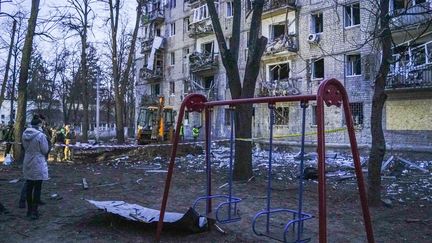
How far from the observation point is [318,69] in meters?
26.5

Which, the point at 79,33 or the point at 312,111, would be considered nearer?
the point at 312,111

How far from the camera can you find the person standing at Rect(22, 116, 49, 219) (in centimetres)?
768

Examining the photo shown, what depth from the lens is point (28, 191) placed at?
25.7ft

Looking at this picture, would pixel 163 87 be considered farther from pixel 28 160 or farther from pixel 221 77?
pixel 28 160

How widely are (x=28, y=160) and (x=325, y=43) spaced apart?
20.9m

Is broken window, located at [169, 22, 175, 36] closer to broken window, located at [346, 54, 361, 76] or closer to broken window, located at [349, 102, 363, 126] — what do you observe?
broken window, located at [346, 54, 361, 76]

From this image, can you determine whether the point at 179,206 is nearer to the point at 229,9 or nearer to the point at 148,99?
the point at 229,9

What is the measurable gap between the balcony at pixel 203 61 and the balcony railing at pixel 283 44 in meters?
6.06

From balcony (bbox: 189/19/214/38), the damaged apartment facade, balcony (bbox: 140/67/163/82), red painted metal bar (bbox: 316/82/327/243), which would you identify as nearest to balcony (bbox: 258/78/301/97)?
the damaged apartment facade

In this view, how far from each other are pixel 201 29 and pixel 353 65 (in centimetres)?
1418

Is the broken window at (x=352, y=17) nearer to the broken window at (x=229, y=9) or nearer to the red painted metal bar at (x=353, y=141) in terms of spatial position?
the broken window at (x=229, y=9)

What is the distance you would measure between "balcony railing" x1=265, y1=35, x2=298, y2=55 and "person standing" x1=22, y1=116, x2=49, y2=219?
829 inches

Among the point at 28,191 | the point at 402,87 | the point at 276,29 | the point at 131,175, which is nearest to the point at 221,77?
the point at 276,29

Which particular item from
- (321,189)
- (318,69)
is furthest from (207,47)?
(321,189)
